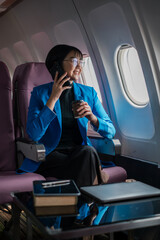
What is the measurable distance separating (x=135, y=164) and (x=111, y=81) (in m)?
1.03

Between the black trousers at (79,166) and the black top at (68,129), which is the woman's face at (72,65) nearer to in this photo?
the black top at (68,129)

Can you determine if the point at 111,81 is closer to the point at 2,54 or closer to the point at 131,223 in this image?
the point at 131,223

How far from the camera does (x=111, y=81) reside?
14.0 feet

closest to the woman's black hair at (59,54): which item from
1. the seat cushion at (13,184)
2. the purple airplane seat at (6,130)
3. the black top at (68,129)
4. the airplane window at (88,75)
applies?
the black top at (68,129)

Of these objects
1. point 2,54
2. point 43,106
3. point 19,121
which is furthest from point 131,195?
point 2,54

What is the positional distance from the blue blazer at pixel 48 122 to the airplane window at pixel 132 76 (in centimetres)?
109

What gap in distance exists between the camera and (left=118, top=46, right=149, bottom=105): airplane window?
414cm

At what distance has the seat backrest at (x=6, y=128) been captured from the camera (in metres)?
2.98

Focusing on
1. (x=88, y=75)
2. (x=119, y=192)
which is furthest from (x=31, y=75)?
(x=88, y=75)

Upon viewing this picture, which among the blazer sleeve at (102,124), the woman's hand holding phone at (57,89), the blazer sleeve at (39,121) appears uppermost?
the woman's hand holding phone at (57,89)

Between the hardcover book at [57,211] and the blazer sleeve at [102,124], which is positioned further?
the blazer sleeve at [102,124]

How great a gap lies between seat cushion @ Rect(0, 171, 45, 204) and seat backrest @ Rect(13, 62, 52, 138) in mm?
676

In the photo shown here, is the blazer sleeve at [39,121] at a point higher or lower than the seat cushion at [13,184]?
higher

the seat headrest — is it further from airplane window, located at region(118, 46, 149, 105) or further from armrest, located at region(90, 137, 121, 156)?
airplane window, located at region(118, 46, 149, 105)
